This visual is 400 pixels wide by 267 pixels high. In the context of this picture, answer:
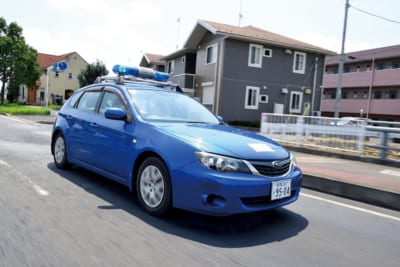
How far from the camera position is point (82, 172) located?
19.3 ft

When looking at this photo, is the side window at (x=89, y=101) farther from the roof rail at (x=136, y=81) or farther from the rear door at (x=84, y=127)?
the roof rail at (x=136, y=81)

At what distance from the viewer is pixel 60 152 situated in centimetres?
600

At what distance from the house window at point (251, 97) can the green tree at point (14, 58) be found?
95.3 ft

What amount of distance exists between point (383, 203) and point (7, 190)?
542 cm

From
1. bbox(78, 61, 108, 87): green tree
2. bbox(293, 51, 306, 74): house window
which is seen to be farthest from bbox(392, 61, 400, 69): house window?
bbox(78, 61, 108, 87): green tree

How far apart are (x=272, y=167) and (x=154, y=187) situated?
1.34 metres

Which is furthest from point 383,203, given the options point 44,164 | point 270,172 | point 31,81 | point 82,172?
point 31,81

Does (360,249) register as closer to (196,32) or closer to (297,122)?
(297,122)

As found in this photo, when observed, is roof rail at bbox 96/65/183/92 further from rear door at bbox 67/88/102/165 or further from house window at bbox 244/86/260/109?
house window at bbox 244/86/260/109

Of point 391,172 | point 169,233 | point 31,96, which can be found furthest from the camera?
point 31,96

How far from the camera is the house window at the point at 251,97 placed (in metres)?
23.0

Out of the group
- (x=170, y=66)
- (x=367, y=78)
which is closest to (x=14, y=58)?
(x=170, y=66)

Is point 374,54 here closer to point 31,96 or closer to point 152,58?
point 152,58

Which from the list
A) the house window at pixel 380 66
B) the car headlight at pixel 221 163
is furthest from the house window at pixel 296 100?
the car headlight at pixel 221 163
